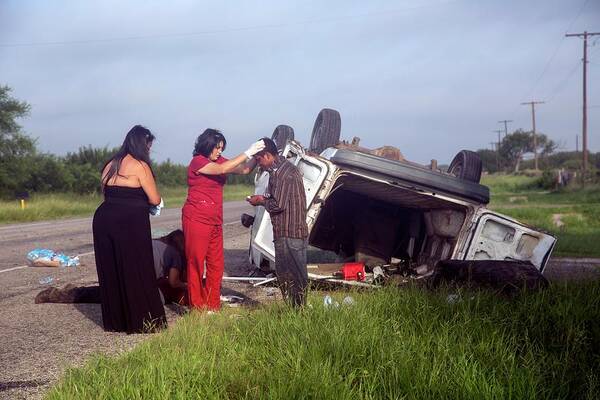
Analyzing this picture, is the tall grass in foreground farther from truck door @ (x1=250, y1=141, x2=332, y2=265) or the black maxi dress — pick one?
truck door @ (x1=250, y1=141, x2=332, y2=265)

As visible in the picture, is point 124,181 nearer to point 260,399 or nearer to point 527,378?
point 260,399

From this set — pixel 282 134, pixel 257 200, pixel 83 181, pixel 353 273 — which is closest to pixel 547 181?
pixel 83 181

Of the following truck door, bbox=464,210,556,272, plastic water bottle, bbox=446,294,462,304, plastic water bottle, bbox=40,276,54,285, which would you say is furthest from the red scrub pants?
plastic water bottle, bbox=40,276,54,285

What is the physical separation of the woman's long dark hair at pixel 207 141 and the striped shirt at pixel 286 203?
853 mm

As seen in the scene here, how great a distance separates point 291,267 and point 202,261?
1092 millimetres

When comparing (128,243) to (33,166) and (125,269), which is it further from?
(33,166)

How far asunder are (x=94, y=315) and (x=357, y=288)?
2920 millimetres

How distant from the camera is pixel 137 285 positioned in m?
6.37

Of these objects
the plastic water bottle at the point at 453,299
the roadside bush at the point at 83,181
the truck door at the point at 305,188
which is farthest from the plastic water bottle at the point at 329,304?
the roadside bush at the point at 83,181

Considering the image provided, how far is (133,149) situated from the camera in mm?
6531

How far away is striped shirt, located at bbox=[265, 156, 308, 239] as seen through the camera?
6391 millimetres

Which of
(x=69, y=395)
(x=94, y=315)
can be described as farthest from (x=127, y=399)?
(x=94, y=315)

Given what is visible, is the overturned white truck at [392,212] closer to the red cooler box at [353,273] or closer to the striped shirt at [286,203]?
the red cooler box at [353,273]

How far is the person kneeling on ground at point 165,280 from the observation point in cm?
748
